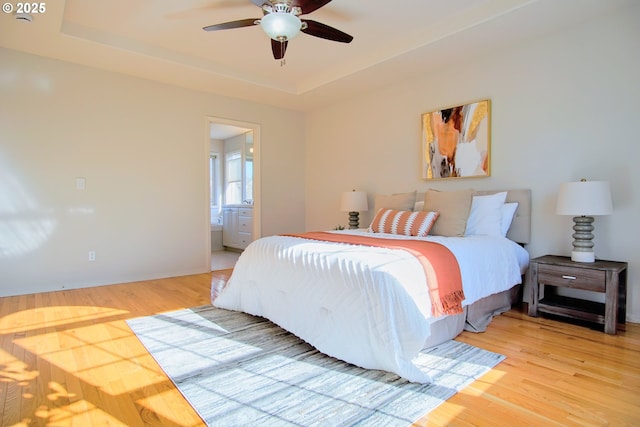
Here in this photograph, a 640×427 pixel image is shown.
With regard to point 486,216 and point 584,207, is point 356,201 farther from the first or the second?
point 584,207

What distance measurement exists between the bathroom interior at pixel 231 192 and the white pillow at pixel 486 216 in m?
3.68

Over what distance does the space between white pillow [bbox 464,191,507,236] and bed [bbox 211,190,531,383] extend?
1.2 inches

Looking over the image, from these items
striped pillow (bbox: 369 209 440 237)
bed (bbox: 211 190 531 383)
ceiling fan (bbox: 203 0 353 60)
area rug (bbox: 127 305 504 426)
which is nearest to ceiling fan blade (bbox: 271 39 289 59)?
ceiling fan (bbox: 203 0 353 60)

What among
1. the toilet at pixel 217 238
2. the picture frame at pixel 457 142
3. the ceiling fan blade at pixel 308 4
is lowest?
the toilet at pixel 217 238

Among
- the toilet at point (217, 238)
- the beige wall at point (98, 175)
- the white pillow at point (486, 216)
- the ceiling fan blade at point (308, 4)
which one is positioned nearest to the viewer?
the ceiling fan blade at point (308, 4)

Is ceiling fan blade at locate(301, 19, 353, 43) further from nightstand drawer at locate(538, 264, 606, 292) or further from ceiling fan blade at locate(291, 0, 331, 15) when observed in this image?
nightstand drawer at locate(538, 264, 606, 292)

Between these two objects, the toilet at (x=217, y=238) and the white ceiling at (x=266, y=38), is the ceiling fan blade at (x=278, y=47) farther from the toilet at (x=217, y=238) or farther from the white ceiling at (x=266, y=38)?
the toilet at (x=217, y=238)

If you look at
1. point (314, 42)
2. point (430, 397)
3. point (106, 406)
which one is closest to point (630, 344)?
point (430, 397)

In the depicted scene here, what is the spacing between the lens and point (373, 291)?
1.90m

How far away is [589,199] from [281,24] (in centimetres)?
267

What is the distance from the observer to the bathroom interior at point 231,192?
619cm

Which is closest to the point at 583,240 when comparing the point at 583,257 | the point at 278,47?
the point at 583,257

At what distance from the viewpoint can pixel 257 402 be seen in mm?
1654

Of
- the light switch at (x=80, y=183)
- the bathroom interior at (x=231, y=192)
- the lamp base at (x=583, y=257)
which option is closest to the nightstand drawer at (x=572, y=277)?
the lamp base at (x=583, y=257)
